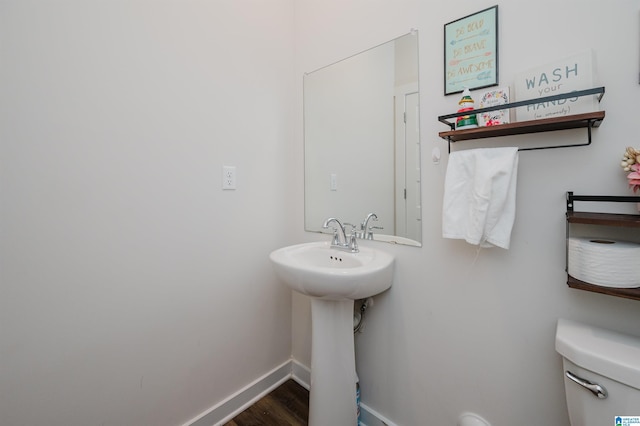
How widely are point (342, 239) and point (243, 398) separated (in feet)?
3.26

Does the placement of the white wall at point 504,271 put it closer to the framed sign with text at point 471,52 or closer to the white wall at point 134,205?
the framed sign with text at point 471,52

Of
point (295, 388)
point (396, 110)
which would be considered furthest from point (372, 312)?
point (396, 110)

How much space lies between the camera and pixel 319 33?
4.79ft

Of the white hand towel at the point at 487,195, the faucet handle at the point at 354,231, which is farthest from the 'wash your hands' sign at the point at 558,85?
the faucet handle at the point at 354,231

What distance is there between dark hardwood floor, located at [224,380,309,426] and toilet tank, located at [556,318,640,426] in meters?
1.12

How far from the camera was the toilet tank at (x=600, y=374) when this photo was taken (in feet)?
2.00

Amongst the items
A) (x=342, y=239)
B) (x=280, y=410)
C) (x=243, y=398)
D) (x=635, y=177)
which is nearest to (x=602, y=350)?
(x=635, y=177)

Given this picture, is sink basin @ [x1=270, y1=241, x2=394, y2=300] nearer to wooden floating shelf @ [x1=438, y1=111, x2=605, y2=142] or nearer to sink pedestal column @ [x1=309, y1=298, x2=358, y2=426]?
sink pedestal column @ [x1=309, y1=298, x2=358, y2=426]

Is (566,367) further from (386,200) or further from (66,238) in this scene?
(66,238)

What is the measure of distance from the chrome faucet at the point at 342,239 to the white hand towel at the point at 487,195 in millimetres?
491

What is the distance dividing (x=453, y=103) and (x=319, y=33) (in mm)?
904

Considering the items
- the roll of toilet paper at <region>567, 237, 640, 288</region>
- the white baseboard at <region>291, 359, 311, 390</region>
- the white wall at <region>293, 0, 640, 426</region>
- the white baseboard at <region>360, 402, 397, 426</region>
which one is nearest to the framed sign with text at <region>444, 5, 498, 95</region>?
the white wall at <region>293, 0, 640, 426</region>

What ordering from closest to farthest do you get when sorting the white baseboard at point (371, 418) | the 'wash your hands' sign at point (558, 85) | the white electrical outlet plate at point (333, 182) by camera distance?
the 'wash your hands' sign at point (558, 85), the white baseboard at point (371, 418), the white electrical outlet plate at point (333, 182)

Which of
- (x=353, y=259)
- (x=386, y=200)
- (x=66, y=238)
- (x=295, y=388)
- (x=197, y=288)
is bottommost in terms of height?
(x=295, y=388)
